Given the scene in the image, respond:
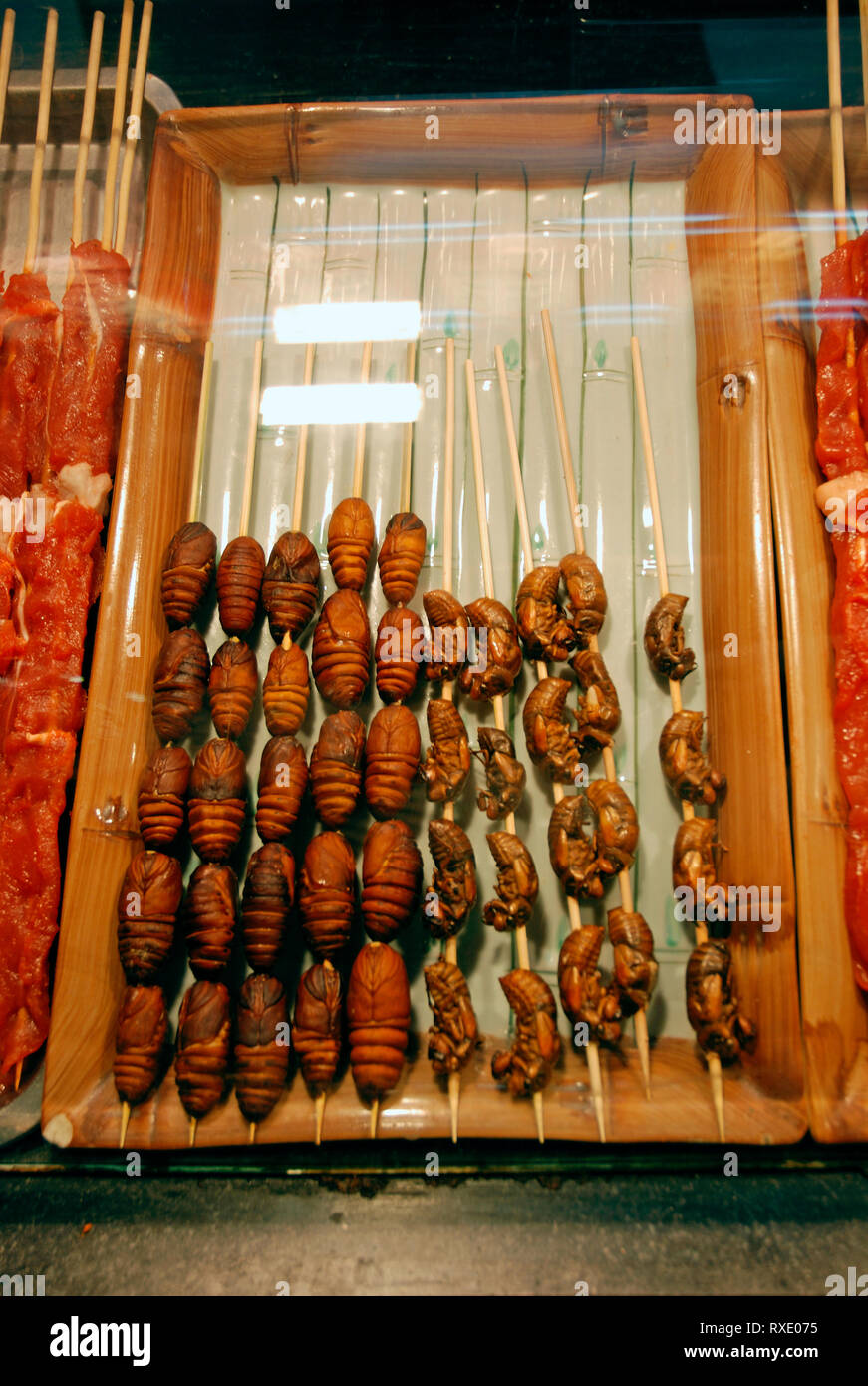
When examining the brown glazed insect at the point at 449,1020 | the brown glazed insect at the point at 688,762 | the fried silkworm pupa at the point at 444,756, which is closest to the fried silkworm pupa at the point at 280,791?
the fried silkworm pupa at the point at 444,756

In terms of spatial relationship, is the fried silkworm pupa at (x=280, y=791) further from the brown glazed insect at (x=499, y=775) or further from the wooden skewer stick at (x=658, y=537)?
the wooden skewer stick at (x=658, y=537)

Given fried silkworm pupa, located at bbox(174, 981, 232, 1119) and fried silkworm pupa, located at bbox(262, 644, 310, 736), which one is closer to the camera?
fried silkworm pupa, located at bbox(174, 981, 232, 1119)

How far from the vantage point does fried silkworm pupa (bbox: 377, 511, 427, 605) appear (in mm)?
2562

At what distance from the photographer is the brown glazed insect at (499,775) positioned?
2389 mm

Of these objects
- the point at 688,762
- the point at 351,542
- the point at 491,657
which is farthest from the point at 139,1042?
the point at 688,762

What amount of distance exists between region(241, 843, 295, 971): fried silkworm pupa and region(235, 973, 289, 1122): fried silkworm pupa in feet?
0.24

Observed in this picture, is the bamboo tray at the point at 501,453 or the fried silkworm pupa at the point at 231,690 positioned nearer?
the bamboo tray at the point at 501,453

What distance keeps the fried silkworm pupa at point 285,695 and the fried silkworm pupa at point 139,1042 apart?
84 centimetres

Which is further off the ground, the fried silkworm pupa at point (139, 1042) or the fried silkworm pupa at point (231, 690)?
the fried silkworm pupa at point (231, 690)

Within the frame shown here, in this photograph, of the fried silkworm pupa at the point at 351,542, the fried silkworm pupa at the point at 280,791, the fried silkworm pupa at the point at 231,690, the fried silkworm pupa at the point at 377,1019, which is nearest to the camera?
the fried silkworm pupa at the point at 377,1019

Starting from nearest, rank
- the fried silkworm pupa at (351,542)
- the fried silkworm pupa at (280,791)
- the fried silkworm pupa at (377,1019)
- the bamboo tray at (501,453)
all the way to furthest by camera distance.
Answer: the fried silkworm pupa at (377,1019) → the bamboo tray at (501,453) → the fried silkworm pupa at (280,791) → the fried silkworm pupa at (351,542)

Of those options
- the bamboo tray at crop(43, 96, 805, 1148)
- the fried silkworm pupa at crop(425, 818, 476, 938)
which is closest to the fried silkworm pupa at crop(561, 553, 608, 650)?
the bamboo tray at crop(43, 96, 805, 1148)

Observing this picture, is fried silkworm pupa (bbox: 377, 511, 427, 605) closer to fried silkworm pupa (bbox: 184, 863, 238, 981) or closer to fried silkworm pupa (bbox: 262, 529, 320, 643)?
fried silkworm pupa (bbox: 262, 529, 320, 643)
